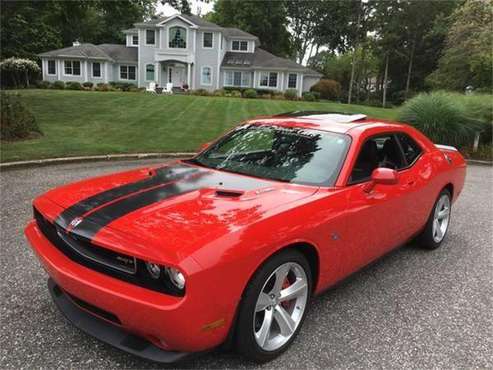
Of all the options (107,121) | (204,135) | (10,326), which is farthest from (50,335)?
(107,121)

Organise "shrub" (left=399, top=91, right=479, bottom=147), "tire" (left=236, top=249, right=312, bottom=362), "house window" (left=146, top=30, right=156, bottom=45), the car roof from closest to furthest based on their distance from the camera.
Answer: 1. "tire" (left=236, top=249, right=312, bottom=362)
2. the car roof
3. "shrub" (left=399, top=91, right=479, bottom=147)
4. "house window" (left=146, top=30, right=156, bottom=45)

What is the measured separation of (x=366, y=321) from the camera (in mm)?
3309

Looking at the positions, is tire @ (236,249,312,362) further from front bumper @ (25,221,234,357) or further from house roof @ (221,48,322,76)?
house roof @ (221,48,322,76)

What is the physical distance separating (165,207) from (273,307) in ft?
3.08

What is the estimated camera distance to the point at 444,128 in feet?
42.1

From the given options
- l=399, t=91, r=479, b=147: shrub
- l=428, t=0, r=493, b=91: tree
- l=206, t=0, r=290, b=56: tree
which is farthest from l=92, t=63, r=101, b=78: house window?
l=399, t=91, r=479, b=147: shrub

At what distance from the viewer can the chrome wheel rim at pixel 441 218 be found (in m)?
4.90

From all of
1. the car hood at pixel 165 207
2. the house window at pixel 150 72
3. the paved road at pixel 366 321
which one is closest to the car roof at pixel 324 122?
the car hood at pixel 165 207

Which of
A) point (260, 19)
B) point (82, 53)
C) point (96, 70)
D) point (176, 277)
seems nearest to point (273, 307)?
point (176, 277)

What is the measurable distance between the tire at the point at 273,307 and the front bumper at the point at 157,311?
143 mm

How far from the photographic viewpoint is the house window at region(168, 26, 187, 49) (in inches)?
1462

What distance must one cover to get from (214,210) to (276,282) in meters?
0.60

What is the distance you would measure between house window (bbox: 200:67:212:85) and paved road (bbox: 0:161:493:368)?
34480 mm

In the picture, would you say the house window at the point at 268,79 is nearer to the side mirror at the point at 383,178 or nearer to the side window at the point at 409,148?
the side window at the point at 409,148
